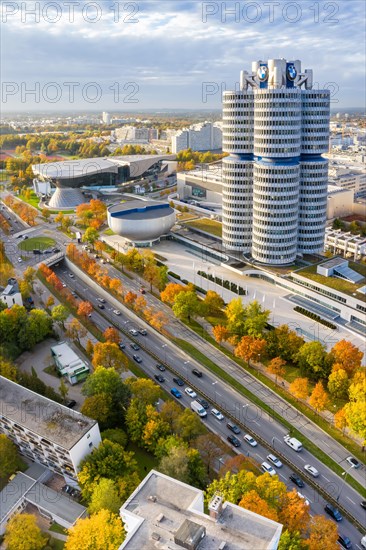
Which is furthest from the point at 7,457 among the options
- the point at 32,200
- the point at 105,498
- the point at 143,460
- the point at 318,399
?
the point at 32,200

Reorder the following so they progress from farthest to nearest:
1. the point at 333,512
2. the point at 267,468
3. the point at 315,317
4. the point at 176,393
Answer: the point at 315,317
the point at 176,393
the point at 267,468
the point at 333,512

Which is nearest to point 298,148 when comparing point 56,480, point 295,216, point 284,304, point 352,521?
point 295,216

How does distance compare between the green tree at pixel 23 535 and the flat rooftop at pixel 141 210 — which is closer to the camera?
the green tree at pixel 23 535

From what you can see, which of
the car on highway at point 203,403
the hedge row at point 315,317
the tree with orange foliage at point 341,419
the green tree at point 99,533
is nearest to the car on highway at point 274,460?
the tree with orange foliage at point 341,419

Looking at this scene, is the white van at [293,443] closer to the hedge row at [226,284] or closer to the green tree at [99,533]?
the green tree at [99,533]

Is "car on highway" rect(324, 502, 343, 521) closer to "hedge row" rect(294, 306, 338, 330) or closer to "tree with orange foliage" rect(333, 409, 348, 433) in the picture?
"tree with orange foliage" rect(333, 409, 348, 433)

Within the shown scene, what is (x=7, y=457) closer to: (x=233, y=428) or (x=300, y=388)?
(x=233, y=428)
